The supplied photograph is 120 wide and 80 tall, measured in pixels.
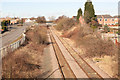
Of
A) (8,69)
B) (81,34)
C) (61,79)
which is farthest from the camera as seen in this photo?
(81,34)

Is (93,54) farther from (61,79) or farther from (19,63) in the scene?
(19,63)

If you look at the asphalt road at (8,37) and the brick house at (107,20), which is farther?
the brick house at (107,20)

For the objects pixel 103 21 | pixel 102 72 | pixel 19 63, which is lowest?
pixel 102 72

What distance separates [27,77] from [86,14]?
108 feet

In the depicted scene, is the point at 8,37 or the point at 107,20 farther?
the point at 107,20

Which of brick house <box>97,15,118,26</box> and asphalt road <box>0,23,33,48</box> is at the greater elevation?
brick house <box>97,15,118,26</box>

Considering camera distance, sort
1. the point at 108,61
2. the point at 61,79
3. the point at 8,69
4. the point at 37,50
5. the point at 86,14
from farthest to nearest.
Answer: the point at 86,14 < the point at 37,50 < the point at 108,61 < the point at 61,79 < the point at 8,69

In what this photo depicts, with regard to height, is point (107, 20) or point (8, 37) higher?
point (107, 20)

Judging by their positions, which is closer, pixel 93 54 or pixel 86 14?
pixel 93 54

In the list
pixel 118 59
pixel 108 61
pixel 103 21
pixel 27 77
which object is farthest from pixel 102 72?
pixel 103 21

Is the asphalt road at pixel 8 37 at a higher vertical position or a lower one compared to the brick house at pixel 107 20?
lower

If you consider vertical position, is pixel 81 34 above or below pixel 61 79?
above

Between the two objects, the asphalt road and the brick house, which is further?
the brick house

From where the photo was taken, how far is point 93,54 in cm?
1709
